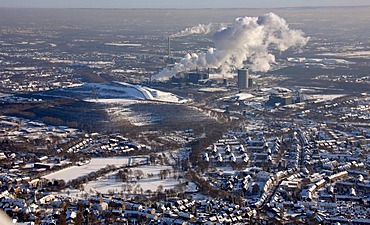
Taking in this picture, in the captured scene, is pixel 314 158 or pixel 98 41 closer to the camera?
pixel 314 158

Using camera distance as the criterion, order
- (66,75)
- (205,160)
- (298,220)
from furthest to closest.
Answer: (66,75) < (205,160) < (298,220)

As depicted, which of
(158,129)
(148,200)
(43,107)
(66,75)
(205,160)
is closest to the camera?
(148,200)

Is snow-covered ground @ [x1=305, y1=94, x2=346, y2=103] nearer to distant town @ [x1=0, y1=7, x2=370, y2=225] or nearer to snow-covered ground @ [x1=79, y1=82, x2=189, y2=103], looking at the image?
distant town @ [x1=0, y1=7, x2=370, y2=225]

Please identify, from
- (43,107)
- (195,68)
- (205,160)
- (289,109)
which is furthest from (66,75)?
(205,160)

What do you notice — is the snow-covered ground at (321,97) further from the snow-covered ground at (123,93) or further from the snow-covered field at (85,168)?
the snow-covered field at (85,168)

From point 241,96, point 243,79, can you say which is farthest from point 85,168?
point 243,79

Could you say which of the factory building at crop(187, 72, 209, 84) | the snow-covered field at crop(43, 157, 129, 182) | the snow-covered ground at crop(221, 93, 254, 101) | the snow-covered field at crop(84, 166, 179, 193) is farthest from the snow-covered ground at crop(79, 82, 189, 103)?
the snow-covered field at crop(84, 166, 179, 193)

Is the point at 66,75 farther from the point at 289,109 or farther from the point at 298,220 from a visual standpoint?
the point at 298,220
